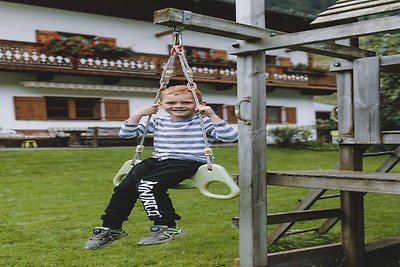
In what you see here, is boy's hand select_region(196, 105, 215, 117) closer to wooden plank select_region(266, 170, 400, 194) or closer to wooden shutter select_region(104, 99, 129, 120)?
wooden plank select_region(266, 170, 400, 194)

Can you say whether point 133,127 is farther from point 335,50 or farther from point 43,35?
point 43,35

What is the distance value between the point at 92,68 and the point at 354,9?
15.8m

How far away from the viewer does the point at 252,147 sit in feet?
15.6

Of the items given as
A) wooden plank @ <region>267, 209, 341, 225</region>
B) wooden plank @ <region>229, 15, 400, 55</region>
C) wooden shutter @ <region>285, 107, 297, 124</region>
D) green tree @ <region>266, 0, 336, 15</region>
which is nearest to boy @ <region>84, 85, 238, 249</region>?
wooden plank @ <region>229, 15, 400, 55</region>

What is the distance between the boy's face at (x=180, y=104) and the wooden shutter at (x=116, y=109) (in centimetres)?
1821

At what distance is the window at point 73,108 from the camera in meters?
21.4

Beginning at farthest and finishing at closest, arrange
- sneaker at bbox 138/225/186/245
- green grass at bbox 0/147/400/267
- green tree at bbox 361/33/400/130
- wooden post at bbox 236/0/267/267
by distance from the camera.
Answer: green tree at bbox 361/33/400/130, green grass at bbox 0/147/400/267, wooden post at bbox 236/0/267/267, sneaker at bbox 138/225/186/245

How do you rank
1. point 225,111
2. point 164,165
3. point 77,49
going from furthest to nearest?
1. point 225,111
2. point 77,49
3. point 164,165

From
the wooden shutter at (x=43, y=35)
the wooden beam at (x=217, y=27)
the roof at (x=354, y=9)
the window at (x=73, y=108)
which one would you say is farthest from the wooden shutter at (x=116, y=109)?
the wooden beam at (x=217, y=27)

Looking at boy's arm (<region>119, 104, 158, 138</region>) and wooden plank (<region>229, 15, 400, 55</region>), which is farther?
boy's arm (<region>119, 104, 158, 138</region>)

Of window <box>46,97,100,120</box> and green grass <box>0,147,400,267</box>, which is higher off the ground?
window <box>46,97,100,120</box>

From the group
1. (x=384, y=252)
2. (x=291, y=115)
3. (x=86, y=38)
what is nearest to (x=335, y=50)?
(x=384, y=252)

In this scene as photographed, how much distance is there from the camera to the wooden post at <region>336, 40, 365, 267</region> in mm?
5801

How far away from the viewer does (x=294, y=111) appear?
28797 millimetres
